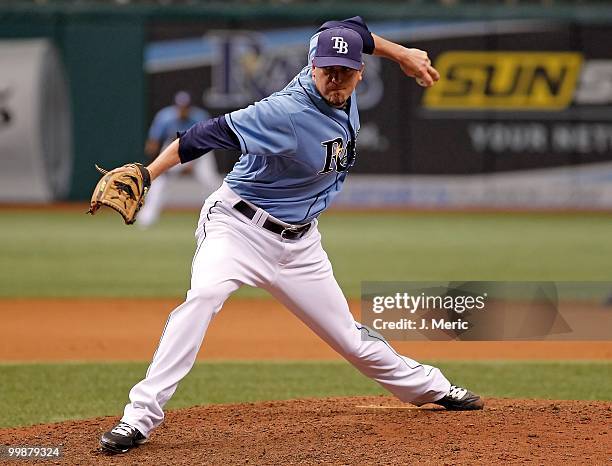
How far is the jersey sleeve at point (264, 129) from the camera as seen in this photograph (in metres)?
4.60

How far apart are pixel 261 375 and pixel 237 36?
1518cm

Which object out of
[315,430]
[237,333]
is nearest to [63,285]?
[237,333]

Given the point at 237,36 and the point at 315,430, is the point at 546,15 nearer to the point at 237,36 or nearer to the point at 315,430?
the point at 237,36

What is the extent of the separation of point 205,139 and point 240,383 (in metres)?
2.92

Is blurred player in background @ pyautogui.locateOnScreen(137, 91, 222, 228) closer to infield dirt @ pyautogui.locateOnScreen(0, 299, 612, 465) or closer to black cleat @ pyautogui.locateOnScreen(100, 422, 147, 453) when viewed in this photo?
infield dirt @ pyautogui.locateOnScreen(0, 299, 612, 465)

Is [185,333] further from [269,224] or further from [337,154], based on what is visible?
[337,154]

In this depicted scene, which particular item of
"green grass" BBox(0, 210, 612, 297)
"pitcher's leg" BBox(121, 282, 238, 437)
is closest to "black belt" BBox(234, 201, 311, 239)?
"pitcher's leg" BBox(121, 282, 238, 437)

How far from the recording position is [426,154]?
21.6 m

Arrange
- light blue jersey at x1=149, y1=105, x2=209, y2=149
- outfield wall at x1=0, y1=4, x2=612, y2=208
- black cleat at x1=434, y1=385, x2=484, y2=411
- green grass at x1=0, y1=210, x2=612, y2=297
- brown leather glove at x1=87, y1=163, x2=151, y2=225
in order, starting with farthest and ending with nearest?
outfield wall at x1=0, y1=4, x2=612, y2=208
light blue jersey at x1=149, y1=105, x2=209, y2=149
green grass at x1=0, y1=210, x2=612, y2=297
black cleat at x1=434, y1=385, x2=484, y2=411
brown leather glove at x1=87, y1=163, x2=151, y2=225

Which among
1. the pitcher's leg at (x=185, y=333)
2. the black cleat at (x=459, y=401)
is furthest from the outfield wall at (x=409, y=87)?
the pitcher's leg at (x=185, y=333)

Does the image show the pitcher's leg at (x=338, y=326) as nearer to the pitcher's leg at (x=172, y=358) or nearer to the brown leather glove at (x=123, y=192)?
the pitcher's leg at (x=172, y=358)

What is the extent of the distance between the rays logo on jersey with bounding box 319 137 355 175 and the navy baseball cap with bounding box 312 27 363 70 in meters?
0.34

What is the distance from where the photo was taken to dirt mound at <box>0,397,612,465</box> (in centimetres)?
470

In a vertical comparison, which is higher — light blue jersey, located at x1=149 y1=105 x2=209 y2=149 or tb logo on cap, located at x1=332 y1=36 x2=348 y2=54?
tb logo on cap, located at x1=332 y1=36 x2=348 y2=54
